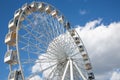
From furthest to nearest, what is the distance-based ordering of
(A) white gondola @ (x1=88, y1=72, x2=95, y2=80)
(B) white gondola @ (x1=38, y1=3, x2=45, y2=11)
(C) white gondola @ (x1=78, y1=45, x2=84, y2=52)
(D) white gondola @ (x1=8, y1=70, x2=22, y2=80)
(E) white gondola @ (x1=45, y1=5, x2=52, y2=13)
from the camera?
(C) white gondola @ (x1=78, y1=45, x2=84, y2=52) < (A) white gondola @ (x1=88, y1=72, x2=95, y2=80) < (E) white gondola @ (x1=45, y1=5, x2=52, y2=13) < (B) white gondola @ (x1=38, y1=3, x2=45, y2=11) < (D) white gondola @ (x1=8, y1=70, x2=22, y2=80)

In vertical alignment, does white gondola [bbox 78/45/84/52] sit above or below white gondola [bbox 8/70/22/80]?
above

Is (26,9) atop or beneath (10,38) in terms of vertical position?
atop

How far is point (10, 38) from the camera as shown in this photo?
30.0m

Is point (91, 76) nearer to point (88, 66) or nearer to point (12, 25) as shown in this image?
Answer: point (88, 66)

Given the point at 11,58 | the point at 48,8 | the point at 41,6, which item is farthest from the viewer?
the point at 48,8

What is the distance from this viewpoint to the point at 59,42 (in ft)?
107

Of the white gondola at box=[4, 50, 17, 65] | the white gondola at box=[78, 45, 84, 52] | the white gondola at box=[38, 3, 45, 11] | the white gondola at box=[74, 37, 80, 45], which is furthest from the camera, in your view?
the white gondola at box=[78, 45, 84, 52]

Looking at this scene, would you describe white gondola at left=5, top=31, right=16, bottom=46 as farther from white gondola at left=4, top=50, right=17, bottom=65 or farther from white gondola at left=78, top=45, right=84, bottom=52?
white gondola at left=78, top=45, right=84, bottom=52

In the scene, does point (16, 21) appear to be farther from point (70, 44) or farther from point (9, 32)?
point (70, 44)

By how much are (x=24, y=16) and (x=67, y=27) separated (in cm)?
688

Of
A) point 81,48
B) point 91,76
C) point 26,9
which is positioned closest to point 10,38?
point 26,9

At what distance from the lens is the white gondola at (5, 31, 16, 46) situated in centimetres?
2981

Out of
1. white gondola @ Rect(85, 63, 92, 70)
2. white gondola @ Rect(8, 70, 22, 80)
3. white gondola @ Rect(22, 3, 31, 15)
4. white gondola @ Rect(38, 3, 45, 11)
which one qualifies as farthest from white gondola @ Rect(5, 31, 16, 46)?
white gondola @ Rect(85, 63, 92, 70)

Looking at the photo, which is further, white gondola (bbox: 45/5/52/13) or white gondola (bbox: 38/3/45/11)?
white gondola (bbox: 45/5/52/13)
